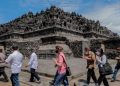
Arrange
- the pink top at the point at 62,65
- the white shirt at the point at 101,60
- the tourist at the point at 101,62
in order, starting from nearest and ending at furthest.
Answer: the pink top at the point at 62,65, the tourist at the point at 101,62, the white shirt at the point at 101,60

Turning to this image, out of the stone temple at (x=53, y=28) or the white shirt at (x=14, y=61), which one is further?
the stone temple at (x=53, y=28)

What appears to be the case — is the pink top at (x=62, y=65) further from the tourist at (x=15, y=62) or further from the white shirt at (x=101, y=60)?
the white shirt at (x=101, y=60)

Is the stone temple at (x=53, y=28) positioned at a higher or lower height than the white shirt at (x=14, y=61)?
higher

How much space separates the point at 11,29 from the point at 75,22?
53.2ft

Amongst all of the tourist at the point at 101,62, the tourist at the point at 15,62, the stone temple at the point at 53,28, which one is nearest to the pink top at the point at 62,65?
the tourist at the point at 15,62

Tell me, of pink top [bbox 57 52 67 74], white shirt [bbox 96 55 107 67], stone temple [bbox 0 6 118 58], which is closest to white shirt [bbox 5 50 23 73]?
pink top [bbox 57 52 67 74]

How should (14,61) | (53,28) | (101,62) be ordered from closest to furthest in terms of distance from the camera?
(14,61) → (101,62) → (53,28)

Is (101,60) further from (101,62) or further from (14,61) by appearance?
(14,61)

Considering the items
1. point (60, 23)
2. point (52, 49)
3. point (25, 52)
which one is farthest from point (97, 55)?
point (60, 23)

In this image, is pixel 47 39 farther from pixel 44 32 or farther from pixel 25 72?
pixel 44 32

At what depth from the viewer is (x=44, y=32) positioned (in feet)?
191

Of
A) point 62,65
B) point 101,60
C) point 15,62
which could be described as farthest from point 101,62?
point 15,62

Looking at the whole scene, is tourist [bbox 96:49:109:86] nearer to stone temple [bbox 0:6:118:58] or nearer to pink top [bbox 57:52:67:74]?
pink top [bbox 57:52:67:74]

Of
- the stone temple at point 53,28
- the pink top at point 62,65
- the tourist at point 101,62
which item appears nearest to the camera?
the pink top at point 62,65
